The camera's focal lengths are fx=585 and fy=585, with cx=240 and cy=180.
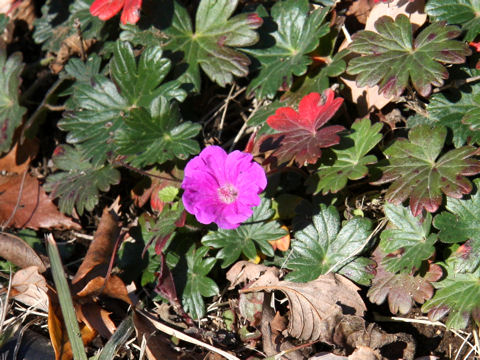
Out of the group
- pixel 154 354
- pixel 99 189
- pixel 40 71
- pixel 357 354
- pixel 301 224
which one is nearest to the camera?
pixel 357 354

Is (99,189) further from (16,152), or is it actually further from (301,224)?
(301,224)

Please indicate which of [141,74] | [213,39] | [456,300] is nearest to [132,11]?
[141,74]

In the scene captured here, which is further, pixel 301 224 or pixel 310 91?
pixel 310 91

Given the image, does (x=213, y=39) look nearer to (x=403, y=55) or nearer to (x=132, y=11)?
(x=132, y=11)

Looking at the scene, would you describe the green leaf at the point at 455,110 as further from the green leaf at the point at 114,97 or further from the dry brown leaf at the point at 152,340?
the dry brown leaf at the point at 152,340

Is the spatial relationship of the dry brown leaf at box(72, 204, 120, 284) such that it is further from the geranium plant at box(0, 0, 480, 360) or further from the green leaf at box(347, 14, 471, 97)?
the green leaf at box(347, 14, 471, 97)

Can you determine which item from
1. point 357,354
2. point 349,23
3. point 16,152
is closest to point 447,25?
point 349,23

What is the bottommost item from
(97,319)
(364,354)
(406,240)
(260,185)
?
(97,319)
